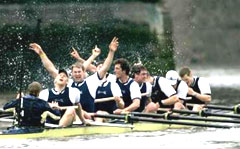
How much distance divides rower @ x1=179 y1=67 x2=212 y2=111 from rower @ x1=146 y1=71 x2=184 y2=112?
1.59ft

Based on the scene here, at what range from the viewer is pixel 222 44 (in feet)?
87.9

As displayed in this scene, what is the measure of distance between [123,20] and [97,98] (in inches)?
458

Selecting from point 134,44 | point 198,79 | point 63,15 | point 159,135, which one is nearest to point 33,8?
point 63,15

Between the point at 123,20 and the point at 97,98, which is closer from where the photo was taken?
the point at 97,98

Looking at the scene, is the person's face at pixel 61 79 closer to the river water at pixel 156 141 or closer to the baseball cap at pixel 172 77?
the river water at pixel 156 141

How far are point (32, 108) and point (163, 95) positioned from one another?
3820 mm

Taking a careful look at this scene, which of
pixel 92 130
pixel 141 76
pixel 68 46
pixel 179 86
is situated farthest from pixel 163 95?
pixel 68 46

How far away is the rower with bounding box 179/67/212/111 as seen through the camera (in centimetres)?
2091

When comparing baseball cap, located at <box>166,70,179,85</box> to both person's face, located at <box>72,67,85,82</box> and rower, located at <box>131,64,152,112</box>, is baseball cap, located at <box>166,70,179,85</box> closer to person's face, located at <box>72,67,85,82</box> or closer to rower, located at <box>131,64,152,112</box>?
rower, located at <box>131,64,152,112</box>

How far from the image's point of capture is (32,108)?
17297mm

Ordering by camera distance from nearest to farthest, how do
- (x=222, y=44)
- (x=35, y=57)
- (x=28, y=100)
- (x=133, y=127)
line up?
(x=28, y=100), (x=133, y=127), (x=222, y=44), (x=35, y=57)

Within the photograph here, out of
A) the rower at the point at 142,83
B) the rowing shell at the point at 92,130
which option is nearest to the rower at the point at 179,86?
the rower at the point at 142,83

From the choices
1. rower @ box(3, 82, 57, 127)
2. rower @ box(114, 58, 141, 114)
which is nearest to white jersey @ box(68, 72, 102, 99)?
rower @ box(114, 58, 141, 114)

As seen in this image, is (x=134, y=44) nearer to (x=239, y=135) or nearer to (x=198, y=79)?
(x=198, y=79)
